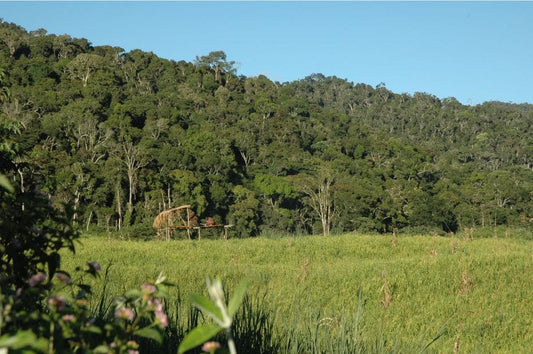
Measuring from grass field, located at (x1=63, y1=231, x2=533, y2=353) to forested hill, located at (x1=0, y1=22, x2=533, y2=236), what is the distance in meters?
15.3

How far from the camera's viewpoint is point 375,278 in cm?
774

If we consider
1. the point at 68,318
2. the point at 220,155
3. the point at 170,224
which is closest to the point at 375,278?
the point at 68,318

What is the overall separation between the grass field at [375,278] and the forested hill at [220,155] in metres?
15.3

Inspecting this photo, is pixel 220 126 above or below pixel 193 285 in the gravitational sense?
above

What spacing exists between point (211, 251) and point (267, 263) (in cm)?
118

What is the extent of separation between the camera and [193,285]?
750 centimetres

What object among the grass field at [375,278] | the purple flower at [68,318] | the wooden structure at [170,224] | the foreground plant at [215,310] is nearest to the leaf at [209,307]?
the foreground plant at [215,310]

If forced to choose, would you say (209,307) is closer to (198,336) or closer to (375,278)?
(198,336)

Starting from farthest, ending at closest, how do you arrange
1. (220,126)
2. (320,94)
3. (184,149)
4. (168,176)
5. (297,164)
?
(320,94) < (220,126) < (297,164) < (184,149) < (168,176)

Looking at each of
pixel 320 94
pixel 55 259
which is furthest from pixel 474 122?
pixel 55 259

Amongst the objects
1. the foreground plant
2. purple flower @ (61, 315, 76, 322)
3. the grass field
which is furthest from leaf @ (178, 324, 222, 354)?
the grass field

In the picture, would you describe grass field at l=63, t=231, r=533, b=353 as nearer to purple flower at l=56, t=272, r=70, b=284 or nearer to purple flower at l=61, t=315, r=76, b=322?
purple flower at l=56, t=272, r=70, b=284

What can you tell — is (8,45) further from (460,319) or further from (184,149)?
(460,319)

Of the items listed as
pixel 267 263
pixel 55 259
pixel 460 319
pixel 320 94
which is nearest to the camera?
pixel 55 259
